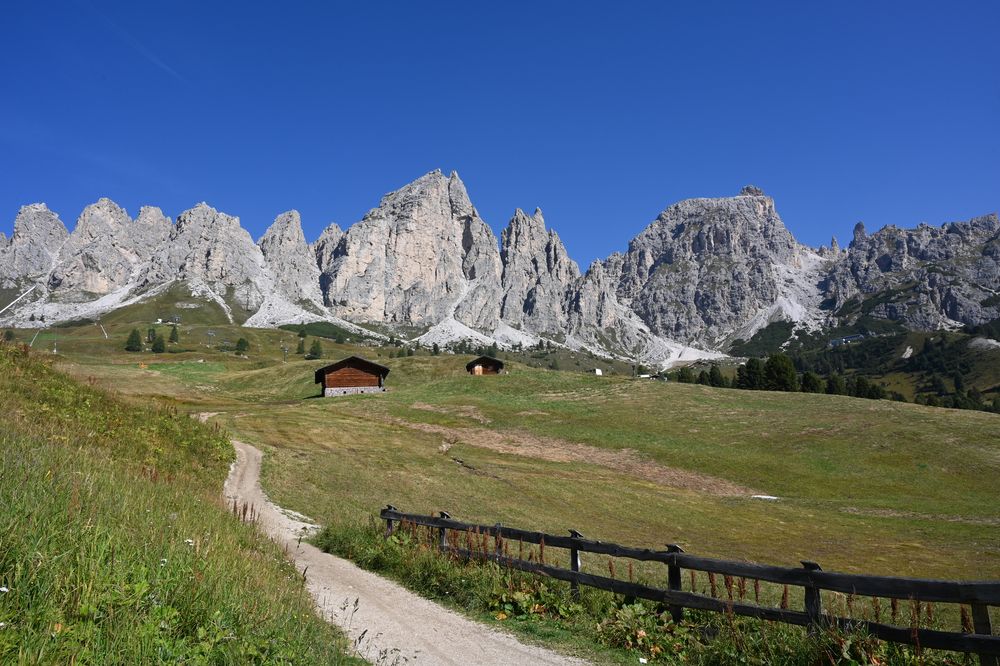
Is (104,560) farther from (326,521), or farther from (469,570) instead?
(326,521)

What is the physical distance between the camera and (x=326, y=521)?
22859mm

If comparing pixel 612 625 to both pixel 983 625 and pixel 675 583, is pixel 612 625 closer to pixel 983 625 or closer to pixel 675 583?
pixel 675 583

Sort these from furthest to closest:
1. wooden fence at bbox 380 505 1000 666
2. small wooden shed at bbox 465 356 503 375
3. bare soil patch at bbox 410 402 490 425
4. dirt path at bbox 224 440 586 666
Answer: small wooden shed at bbox 465 356 503 375 < bare soil patch at bbox 410 402 490 425 < dirt path at bbox 224 440 586 666 < wooden fence at bbox 380 505 1000 666

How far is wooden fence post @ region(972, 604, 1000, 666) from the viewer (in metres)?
7.41

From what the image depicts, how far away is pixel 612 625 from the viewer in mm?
11141

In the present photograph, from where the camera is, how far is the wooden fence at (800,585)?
7594 mm

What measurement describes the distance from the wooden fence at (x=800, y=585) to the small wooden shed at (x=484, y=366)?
93.9 meters

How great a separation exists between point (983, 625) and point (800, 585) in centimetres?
257

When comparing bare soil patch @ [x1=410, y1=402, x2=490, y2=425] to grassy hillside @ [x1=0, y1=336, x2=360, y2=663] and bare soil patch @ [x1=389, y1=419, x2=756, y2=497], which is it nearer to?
bare soil patch @ [x1=389, y1=419, x2=756, y2=497]

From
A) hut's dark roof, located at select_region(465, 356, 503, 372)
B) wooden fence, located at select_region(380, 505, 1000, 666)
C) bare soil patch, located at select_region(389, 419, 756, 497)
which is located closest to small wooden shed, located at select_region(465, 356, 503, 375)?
hut's dark roof, located at select_region(465, 356, 503, 372)

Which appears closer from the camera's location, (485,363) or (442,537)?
(442,537)

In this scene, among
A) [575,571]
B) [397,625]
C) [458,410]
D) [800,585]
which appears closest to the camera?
[800,585]

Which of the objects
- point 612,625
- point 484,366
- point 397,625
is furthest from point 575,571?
point 484,366

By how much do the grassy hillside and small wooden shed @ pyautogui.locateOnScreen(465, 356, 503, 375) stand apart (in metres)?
97.7
